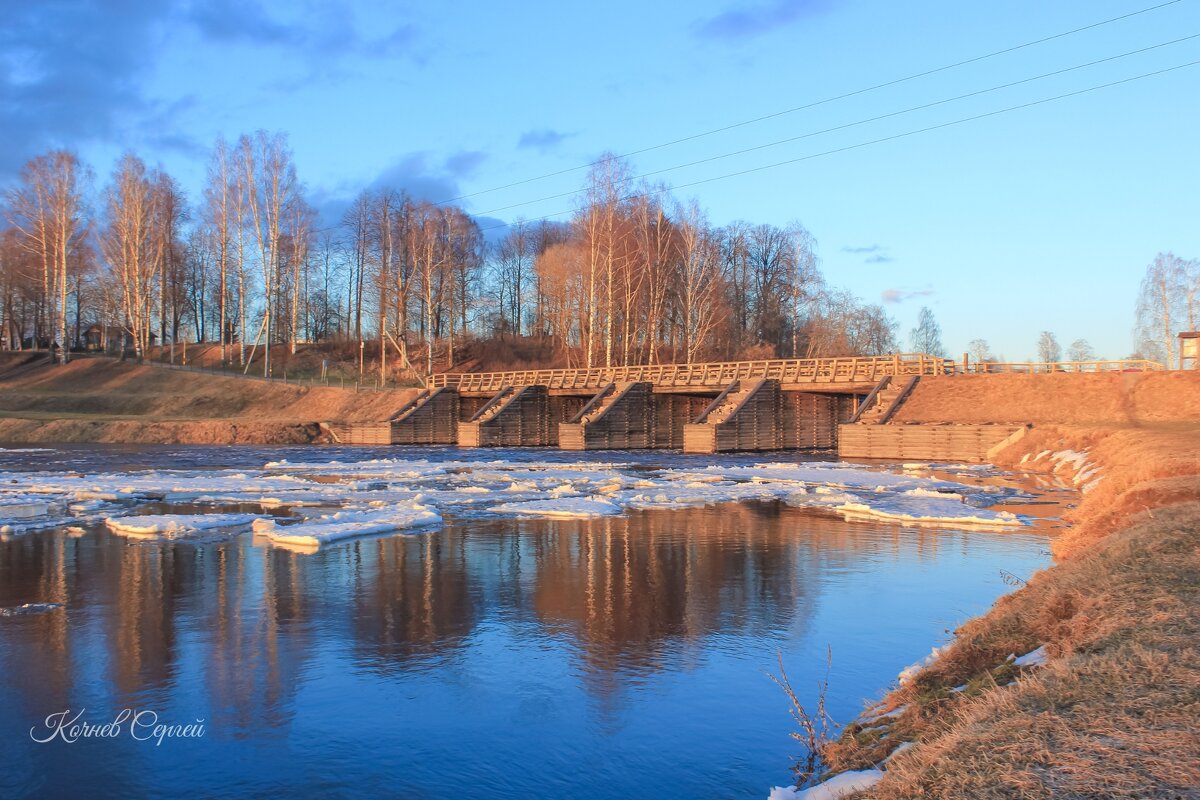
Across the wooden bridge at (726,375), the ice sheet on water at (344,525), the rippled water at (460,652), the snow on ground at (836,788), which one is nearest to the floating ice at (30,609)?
the rippled water at (460,652)

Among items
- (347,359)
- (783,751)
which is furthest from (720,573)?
(347,359)

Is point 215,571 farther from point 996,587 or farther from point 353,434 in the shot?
point 353,434

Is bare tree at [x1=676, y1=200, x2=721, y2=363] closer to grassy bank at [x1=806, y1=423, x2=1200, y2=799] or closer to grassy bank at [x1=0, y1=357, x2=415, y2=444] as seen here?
grassy bank at [x1=0, y1=357, x2=415, y2=444]

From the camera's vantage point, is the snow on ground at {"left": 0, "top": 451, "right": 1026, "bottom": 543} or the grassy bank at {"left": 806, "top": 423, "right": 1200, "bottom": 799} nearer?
the grassy bank at {"left": 806, "top": 423, "right": 1200, "bottom": 799}

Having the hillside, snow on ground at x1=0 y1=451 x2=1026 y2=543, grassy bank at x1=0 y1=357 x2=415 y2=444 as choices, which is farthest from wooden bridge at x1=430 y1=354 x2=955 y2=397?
snow on ground at x1=0 y1=451 x2=1026 y2=543

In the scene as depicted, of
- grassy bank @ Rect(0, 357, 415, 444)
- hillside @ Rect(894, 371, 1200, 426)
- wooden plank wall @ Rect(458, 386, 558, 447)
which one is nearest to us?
hillside @ Rect(894, 371, 1200, 426)

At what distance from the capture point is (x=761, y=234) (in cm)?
9562

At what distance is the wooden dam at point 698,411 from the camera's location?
1753 inches

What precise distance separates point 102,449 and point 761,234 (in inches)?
2639

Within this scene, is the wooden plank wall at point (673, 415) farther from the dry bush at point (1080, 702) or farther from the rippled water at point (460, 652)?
the dry bush at point (1080, 702)

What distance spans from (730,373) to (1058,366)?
57.4 ft

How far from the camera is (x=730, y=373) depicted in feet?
179

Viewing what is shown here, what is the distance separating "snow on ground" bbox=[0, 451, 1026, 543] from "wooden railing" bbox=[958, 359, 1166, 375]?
16.0 m

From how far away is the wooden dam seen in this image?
4453 centimetres
